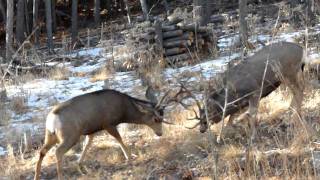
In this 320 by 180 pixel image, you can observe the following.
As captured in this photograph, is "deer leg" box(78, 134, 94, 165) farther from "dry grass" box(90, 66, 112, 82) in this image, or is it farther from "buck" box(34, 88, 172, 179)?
"dry grass" box(90, 66, 112, 82)

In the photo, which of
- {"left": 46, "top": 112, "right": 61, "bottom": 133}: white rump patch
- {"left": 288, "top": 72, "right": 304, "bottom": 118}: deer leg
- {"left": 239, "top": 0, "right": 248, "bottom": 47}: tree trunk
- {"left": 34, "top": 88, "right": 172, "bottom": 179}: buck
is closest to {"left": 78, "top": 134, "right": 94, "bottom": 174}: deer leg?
{"left": 34, "top": 88, "right": 172, "bottom": 179}: buck

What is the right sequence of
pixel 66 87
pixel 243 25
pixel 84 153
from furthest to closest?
pixel 243 25
pixel 66 87
pixel 84 153

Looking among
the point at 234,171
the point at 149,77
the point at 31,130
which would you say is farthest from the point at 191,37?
the point at 234,171

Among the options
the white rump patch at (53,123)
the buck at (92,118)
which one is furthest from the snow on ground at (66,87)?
the white rump patch at (53,123)

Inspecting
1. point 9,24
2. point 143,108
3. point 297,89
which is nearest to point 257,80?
point 297,89

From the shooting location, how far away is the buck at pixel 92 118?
26.1 feet

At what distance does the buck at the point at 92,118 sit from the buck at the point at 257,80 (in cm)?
99

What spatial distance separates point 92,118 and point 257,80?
7.70ft

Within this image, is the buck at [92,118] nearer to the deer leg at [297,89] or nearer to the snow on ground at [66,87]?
the deer leg at [297,89]

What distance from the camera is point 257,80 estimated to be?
8.32 m

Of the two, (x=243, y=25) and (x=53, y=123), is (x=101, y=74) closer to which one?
(x=243, y=25)

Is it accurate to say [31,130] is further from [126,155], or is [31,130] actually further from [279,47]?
[279,47]

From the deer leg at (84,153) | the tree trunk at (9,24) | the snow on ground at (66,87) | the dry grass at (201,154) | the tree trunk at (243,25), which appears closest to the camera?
the dry grass at (201,154)

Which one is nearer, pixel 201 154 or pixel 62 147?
pixel 62 147
